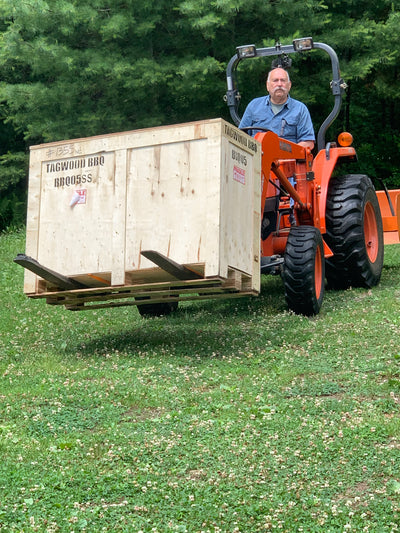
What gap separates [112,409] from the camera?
24.4 ft

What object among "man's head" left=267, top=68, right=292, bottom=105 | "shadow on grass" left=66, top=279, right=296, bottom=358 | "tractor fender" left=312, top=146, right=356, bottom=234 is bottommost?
"shadow on grass" left=66, top=279, right=296, bottom=358

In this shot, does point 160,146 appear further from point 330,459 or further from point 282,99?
point 330,459

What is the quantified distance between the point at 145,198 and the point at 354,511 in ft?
14.2

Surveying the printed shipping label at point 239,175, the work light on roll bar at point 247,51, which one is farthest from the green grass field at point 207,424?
the work light on roll bar at point 247,51

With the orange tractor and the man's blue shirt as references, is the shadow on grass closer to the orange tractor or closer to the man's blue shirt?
the orange tractor

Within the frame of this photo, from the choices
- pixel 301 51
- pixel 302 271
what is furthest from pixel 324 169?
pixel 302 271

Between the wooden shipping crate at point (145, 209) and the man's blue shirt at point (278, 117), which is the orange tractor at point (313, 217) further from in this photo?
the wooden shipping crate at point (145, 209)

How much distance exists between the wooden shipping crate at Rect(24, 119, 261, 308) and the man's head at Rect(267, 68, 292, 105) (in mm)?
1842

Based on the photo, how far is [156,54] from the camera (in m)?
21.0

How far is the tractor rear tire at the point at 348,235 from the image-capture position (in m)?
11.5

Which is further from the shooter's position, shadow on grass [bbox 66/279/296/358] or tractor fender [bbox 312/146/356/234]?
tractor fender [bbox 312/146/356/234]

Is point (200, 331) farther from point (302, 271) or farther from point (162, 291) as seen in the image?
point (302, 271)

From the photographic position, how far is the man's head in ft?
36.3

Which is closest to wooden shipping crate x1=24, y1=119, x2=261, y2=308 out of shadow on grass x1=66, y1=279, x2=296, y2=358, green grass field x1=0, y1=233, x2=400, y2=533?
shadow on grass x1=66, y1=279, x2=296, y2=358
